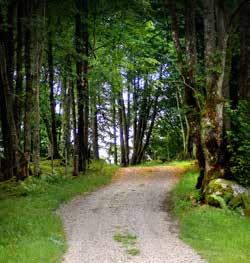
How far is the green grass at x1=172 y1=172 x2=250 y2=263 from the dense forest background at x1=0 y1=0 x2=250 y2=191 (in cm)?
203

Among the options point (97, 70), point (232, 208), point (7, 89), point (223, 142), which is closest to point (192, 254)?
point (232, 208)

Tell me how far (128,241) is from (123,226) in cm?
170

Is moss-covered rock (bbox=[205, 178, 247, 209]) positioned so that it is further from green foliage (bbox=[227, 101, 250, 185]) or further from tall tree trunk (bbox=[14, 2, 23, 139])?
tall tree trunk (bbox=[14, 2, 23, 139])

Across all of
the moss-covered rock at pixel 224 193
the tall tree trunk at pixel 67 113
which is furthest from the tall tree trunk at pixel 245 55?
the tall tree trunk at pixel 67 113

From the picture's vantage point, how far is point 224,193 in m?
16.3

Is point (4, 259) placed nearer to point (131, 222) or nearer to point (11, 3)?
point (131, 222)

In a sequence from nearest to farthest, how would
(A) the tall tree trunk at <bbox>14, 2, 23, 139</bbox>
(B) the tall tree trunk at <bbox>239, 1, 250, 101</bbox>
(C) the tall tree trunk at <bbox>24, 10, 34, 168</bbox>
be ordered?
(B) the tall tree trunk at <bbox>239, 1, 250, 101</bbox> < (C) the tall tree trunk at <bbox>24, 10, 34, 168</bbox> < (A) the tall tree trunk at <bbox>14, 2, 23, 139</bbox>

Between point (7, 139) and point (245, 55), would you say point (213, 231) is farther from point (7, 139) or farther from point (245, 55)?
point (7, 139)

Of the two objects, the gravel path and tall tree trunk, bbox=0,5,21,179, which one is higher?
tall tree trunk, bbox=0,5,21,179

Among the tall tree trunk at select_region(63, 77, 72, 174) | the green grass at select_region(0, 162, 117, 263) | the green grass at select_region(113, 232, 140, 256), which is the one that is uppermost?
the tall tree trunk at select_region(63, 77, 72, 174)

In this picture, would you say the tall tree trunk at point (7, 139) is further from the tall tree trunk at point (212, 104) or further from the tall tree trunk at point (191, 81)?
the tall tree trunk at point (212, 104)

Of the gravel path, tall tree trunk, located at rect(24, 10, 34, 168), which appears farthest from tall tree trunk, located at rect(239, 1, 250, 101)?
tall tree trunk, located at rect(24, 10, 34, 168)

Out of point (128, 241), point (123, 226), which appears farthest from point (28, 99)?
point (128, 241)

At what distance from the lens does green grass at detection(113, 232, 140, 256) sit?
10.7 meters
